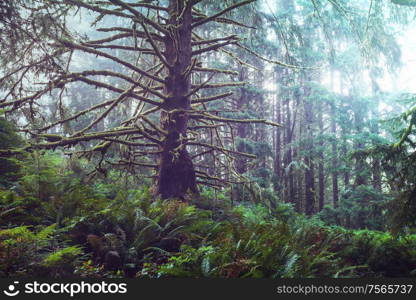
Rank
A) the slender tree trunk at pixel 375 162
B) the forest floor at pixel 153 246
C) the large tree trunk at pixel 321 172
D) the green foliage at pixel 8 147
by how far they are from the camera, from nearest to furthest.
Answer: the forest floor at pixel 153 246, the green foliage at pixel 8 147, the slender tree trunk at pixel 375 162, the large tree trunk at pixel 321 172

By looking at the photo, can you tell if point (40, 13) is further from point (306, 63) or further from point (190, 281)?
point (306, 63)

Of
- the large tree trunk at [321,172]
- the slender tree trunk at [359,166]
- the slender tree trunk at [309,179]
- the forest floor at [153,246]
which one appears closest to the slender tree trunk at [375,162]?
the slender tree trunk at [359,166]

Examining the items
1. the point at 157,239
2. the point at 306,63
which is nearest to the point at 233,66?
the point at 306,63

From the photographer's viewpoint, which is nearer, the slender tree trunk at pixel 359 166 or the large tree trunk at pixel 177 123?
the large tree trunk at pixel 177 123

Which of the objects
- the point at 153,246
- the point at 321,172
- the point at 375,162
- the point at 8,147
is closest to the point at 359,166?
the point at 321,172

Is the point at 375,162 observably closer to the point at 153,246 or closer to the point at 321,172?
the point at 153,246

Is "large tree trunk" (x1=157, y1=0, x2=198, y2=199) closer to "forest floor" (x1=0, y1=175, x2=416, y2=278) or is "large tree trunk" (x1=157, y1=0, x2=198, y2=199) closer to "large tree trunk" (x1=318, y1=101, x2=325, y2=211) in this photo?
"forest floor" (x1=0, y1=175, x2=416, y2=278)

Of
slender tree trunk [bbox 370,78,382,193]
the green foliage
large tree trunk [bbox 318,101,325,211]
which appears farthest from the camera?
large tree trunk [bbox 318,101,325,211]

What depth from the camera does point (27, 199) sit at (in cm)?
483

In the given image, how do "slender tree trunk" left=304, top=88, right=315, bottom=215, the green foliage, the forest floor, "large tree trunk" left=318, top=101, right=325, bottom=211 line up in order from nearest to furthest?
the forest floor < the green foliage < "large tree trunk" left=318, top=101, right=325, bottom=211 < "slender tree trunk" left=304, top=88, right=315, bottom=215

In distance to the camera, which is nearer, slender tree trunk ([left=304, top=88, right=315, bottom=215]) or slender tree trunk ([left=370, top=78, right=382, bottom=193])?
slender tree trunk ([left=370, top=78, right=382, bottom=193])

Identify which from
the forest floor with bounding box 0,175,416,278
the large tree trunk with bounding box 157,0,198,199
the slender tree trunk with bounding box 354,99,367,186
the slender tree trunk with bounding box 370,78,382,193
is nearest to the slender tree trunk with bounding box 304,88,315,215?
the slender tree trunk with bounding box 354,99,367,186

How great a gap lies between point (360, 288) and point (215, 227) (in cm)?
245

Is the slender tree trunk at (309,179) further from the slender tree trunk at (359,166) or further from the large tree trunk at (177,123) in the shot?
the large tree trunk at (177,123)
